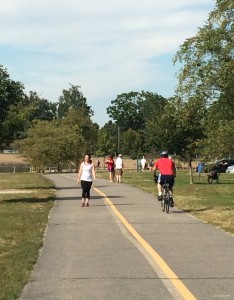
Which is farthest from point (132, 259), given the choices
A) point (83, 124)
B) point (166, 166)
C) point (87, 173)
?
point (83, 124)

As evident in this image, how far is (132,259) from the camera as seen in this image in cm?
902

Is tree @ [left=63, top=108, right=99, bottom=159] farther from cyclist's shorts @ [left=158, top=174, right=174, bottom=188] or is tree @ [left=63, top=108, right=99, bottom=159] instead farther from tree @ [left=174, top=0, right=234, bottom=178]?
cyclist's shorts @ [left=158, top=174, right=174, bottom=188]

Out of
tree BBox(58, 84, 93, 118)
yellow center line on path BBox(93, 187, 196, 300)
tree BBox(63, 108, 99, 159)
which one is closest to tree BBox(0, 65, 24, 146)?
yellow center line on path BBox(93, 187, 196, 300)

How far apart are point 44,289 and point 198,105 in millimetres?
17472

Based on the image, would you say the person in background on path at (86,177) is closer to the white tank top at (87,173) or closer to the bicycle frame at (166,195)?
the white tank top at (87,173)

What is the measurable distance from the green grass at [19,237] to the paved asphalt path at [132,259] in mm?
186

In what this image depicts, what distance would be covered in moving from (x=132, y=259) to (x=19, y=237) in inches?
127

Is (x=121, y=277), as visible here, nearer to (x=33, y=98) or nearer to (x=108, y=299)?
(x=108, y=299)

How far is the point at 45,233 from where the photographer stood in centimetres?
1194

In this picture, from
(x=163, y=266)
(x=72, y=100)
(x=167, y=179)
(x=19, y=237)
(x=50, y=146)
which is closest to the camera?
(x=163, y=266)

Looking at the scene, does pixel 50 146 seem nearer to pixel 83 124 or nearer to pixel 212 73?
pixel 83 124

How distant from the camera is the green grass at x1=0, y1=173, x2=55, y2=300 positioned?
Answer: 24.6 feet

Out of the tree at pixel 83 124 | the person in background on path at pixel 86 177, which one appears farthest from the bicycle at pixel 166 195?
the tree at pixel 83 124

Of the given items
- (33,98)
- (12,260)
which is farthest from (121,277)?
(33,98)
